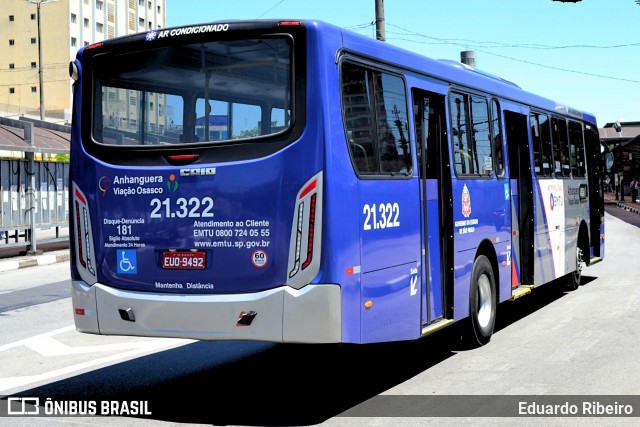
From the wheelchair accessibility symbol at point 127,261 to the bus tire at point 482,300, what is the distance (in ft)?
12.4

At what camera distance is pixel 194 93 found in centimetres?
704

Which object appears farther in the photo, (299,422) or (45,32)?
(45,32)

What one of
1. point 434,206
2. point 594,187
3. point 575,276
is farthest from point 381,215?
point 594,187

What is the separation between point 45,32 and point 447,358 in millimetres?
90322

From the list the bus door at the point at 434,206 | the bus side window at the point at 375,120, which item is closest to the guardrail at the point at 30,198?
the bus door at the point at 434,206

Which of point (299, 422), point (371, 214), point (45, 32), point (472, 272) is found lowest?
point (299, 422)

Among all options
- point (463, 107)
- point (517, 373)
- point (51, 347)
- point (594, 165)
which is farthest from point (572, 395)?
point (594, 165)

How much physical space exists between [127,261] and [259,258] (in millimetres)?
1234

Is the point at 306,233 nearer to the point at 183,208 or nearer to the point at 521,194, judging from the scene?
the point at 183,208

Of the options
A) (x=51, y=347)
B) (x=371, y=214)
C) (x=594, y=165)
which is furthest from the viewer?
(x=594, y=165)

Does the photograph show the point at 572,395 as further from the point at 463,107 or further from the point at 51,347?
the point at 51,347

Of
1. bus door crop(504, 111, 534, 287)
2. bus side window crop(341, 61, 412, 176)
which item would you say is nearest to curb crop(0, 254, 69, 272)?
bus door crop(504, 111, 534, 287)

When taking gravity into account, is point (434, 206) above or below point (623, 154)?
below

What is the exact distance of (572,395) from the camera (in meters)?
7.05
